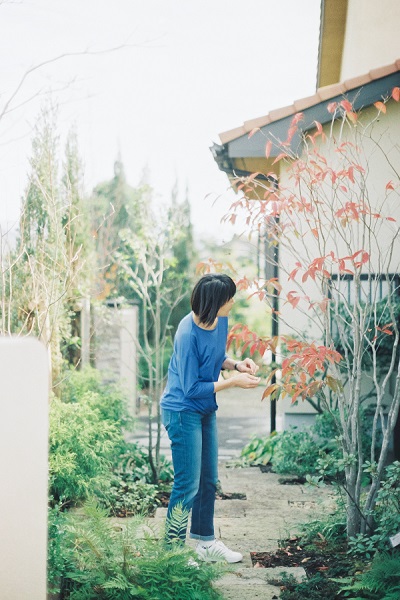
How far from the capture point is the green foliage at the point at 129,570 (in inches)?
127

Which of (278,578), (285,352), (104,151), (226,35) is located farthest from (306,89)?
(278,578)

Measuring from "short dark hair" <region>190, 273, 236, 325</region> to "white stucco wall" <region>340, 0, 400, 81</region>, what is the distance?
200 inches

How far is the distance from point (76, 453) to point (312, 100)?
12.7 ft

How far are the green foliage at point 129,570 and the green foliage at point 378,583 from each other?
0.69 metres

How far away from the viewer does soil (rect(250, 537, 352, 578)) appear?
3928 mm

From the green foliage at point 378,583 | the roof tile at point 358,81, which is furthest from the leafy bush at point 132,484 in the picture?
the roof tile at point 358,81

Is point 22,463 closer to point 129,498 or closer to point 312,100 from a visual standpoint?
point 129,498

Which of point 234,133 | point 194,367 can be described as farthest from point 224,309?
point 234,133

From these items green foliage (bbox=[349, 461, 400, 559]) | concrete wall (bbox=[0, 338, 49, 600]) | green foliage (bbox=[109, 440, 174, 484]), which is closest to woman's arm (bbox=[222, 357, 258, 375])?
green foliage (bbox=[349, 461, 400, 559])

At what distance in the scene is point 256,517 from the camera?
5.15 meters

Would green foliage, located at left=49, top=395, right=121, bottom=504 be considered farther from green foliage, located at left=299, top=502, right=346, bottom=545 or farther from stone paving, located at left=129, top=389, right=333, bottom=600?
green foliage, located at left=299, top=502, right=346, bottom=545

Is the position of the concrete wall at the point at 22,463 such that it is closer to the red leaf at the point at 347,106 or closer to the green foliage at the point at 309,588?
the green foliage at the point at 309,588

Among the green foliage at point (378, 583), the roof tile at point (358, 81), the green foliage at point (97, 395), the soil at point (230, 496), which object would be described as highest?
the roof tile at point (358, 81)

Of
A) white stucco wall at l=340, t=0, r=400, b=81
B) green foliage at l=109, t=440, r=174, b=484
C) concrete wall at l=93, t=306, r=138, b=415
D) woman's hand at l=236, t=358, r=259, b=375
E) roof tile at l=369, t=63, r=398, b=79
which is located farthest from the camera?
white stucco wall at l=340, t=0, r=400, b=81
